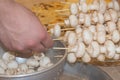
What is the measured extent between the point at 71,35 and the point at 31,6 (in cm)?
54

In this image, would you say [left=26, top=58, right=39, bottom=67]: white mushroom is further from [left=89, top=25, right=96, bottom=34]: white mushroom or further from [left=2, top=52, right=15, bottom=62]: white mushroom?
[left=89, top=25, right=96, bottom=34]: white mushroom

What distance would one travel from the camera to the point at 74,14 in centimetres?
125

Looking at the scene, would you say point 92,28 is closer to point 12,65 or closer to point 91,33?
point 91,33

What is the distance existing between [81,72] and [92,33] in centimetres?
20

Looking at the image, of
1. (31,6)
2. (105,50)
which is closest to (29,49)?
(105,50)

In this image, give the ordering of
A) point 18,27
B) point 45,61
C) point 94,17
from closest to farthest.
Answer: point 18,27 → point 45,61 → point 94,17

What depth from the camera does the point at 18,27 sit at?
85 cm

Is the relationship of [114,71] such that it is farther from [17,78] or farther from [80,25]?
[17,78]

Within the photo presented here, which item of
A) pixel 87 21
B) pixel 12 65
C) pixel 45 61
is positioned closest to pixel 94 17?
pixel 87 21

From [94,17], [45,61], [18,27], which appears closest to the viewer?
[18,27]

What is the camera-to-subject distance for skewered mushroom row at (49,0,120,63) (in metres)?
1.14

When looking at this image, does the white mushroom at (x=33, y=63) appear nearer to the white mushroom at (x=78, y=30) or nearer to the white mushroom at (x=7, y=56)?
the white mushroom at (x=7, y=56)

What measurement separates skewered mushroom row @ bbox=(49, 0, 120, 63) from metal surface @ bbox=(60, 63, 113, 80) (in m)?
0.06

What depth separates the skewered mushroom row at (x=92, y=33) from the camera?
114 cm
